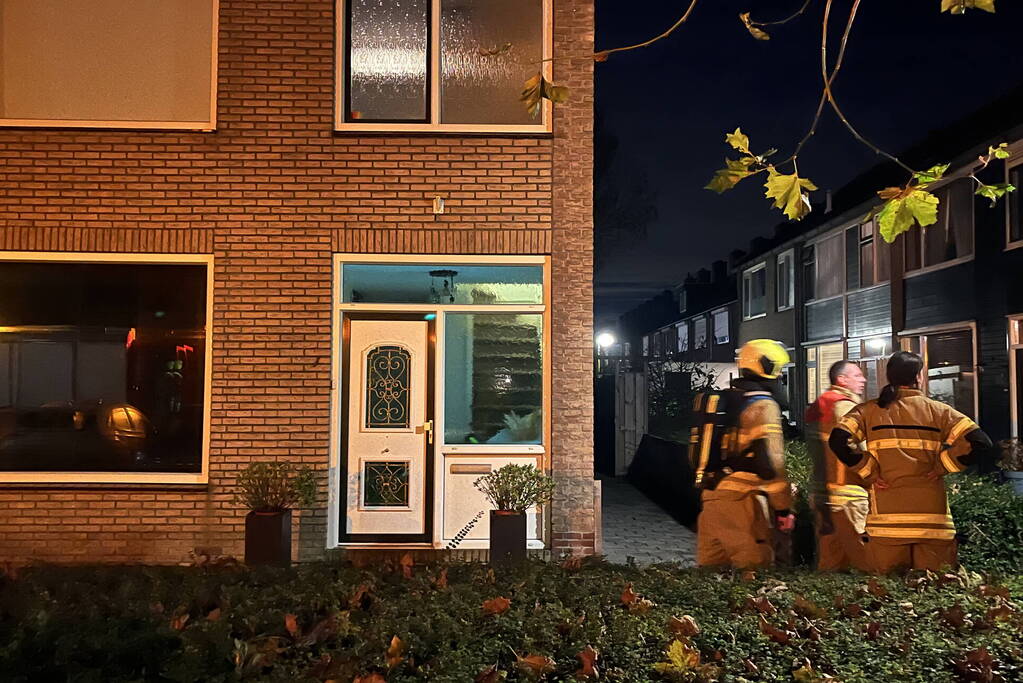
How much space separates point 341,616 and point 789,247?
27.5 m

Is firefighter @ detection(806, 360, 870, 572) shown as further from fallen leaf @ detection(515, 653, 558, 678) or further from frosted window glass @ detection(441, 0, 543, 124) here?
fallen leaf @ detection(515, 653, 558, 678)

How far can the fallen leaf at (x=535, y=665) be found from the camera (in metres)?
3.93

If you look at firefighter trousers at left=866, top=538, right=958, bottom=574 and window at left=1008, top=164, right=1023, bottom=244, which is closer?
firefighter trousers at left=866, top=538, right=958, bottom=574

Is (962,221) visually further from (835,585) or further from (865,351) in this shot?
(835,585)

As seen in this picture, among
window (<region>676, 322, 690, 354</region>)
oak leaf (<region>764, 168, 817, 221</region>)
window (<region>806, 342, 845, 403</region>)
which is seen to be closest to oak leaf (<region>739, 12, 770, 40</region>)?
oak leaf (<region>764, 168, 817, 221</region>)

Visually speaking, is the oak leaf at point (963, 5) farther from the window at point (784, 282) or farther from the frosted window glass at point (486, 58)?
the window at point (784, 282)

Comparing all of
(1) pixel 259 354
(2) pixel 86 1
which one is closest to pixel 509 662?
(1) pixel 259 354

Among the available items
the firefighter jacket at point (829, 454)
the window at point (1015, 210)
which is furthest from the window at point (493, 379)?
the window at point (1015, 210)

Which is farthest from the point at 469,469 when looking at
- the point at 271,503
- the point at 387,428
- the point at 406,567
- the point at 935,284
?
the point at 935,284

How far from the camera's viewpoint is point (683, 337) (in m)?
52.8

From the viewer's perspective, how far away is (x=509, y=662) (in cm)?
407

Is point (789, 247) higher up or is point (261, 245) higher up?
point (789, 247)

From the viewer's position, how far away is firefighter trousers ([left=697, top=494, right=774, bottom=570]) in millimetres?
6621

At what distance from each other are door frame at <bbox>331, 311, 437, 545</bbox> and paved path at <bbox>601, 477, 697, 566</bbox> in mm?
1959
